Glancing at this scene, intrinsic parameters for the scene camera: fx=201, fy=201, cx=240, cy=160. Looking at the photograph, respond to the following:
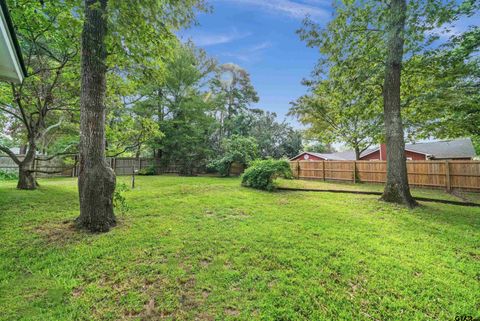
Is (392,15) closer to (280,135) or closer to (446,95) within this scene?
(446,95)

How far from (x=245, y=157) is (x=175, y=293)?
14914mm

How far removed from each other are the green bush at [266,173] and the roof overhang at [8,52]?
25.6 feet

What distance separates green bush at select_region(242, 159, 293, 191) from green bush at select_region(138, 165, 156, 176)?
10.7m

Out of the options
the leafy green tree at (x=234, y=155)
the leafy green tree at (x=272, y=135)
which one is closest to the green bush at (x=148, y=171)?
the leafy green tree at (x=234, y=155)

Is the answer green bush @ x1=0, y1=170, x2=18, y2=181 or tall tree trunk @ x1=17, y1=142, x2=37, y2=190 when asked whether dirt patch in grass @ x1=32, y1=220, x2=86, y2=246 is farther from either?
green bush @ x1=0, y1=170, x2=18, y2=181

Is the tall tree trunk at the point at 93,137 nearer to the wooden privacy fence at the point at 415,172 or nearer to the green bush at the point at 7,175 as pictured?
the green bush at the point at 7,175

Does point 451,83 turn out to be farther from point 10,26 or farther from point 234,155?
point 234,155

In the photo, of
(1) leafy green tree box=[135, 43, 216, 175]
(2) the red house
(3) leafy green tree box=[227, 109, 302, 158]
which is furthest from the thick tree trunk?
(2) the red house

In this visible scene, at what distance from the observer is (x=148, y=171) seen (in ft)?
55.3

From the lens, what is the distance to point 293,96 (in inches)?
742

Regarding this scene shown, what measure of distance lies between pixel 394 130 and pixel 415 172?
219 inches

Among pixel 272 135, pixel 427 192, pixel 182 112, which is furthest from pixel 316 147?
pixel 427 192

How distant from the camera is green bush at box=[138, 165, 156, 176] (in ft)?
54.8

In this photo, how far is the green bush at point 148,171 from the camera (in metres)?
16.7
